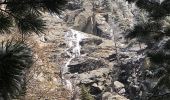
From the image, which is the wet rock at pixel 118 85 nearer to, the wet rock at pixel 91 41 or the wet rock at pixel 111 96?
the wet rock at pixel 111 96

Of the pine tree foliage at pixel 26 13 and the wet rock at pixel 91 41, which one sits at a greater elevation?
the pine tree foliage at pixel 26 13

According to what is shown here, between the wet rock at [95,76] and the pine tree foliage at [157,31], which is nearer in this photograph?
the pine tree foliage at [157,31]

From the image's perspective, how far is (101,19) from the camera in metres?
73.4

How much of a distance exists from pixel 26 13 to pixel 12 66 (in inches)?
57.2

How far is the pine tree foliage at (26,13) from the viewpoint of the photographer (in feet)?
13.4

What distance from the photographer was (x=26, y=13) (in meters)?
4.40

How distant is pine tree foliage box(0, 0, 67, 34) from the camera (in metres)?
4.09

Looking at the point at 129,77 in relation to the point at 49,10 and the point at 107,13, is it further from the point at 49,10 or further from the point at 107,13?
the point at 49,10

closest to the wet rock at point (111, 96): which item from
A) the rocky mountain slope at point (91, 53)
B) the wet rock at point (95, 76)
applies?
the rocky mountain slope at point (91, 53)

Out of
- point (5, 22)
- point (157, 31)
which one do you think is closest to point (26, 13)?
point (5, 22)

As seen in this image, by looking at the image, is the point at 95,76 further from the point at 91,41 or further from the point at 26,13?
the point at 26,13

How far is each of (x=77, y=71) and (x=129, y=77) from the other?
7.44 m

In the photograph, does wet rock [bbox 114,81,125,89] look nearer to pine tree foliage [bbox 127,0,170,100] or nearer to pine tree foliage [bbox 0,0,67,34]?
pine tree foliage [bbox 127,0,170,100]

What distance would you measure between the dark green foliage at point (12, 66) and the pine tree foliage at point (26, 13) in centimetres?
87
